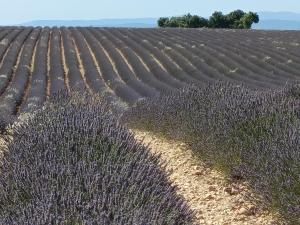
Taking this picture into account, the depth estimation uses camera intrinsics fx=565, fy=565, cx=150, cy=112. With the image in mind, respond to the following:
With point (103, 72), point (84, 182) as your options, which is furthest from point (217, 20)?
point (84, 182)

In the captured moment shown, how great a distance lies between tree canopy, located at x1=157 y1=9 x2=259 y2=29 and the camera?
1817 inches

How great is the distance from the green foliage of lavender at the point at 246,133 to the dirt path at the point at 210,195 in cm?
14

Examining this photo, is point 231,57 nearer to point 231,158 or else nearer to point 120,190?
point 231,158

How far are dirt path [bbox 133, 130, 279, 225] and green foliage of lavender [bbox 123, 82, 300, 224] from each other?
0.46 feet

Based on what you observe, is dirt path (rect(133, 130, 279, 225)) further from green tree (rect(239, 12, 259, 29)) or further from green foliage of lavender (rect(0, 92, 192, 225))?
green tree (rect(239, 12, 259, 29))

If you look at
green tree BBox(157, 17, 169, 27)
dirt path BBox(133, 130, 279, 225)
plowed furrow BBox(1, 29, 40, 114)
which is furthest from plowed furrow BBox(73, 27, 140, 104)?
green tree BBox(157, 17, 169, 27)

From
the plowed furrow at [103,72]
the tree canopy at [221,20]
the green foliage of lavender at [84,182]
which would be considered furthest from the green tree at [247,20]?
the green foliage of lavender at [84,182]

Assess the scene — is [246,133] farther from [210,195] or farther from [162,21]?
[162,21]

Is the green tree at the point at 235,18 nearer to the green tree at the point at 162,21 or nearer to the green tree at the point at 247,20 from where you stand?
the green tree at the point at 247,20

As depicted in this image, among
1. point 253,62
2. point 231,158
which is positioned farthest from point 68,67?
point 231,158

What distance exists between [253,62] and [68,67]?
5692mm

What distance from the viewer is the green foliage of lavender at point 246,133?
4289 millimetres

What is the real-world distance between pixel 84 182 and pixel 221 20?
4424cm

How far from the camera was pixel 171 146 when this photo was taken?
23.8 ft
